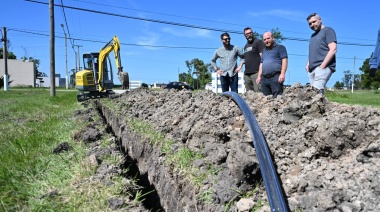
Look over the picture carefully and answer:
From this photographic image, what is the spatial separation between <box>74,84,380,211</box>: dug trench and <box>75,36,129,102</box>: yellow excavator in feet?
29.7

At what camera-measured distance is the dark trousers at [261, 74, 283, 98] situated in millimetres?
4885

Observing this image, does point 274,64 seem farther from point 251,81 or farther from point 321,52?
point 251,81

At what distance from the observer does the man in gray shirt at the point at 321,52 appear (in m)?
4.28

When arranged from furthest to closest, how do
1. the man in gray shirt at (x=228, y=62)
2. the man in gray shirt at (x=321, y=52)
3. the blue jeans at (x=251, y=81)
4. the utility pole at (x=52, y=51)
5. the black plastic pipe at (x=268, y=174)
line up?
the utility pole at (x=52, y=51)
the man in gray shirt at (x=228, y=62)
the blue jeans at (x=251, y=81)
the man in gray shirt at (x=321, y=52)
the black plastic pipe at (x=268, y=174)

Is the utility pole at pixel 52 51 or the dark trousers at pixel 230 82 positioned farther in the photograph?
the utility pole at pixel 52 51

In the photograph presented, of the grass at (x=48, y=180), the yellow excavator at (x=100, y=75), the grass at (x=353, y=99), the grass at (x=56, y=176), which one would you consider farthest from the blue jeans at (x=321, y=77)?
the yellow excavator at (x=100, y=75)

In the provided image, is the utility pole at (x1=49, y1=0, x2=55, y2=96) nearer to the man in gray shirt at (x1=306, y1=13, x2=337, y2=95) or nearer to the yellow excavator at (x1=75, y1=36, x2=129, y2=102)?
the yellow excavator at (x1=75, y1=36, x2=129, y2=102)

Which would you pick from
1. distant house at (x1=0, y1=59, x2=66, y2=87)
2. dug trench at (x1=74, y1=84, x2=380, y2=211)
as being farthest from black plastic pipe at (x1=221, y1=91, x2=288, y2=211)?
distant house at (x1=0, y1=59, x2=66, y2=87)

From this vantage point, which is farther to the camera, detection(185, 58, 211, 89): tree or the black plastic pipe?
detection(185, 58, 211, 89): tree

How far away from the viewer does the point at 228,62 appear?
6184 mm

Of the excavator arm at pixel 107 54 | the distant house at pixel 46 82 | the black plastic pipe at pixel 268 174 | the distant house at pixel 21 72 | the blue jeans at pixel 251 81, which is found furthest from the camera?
the distant house at pixel 46 82

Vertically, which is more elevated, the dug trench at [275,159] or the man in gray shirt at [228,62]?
the man in gray shirt at [228,62]

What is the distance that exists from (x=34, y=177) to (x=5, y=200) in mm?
466

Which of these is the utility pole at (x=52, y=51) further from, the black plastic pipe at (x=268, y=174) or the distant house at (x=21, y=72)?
the distant house at (x=21, y=72)
